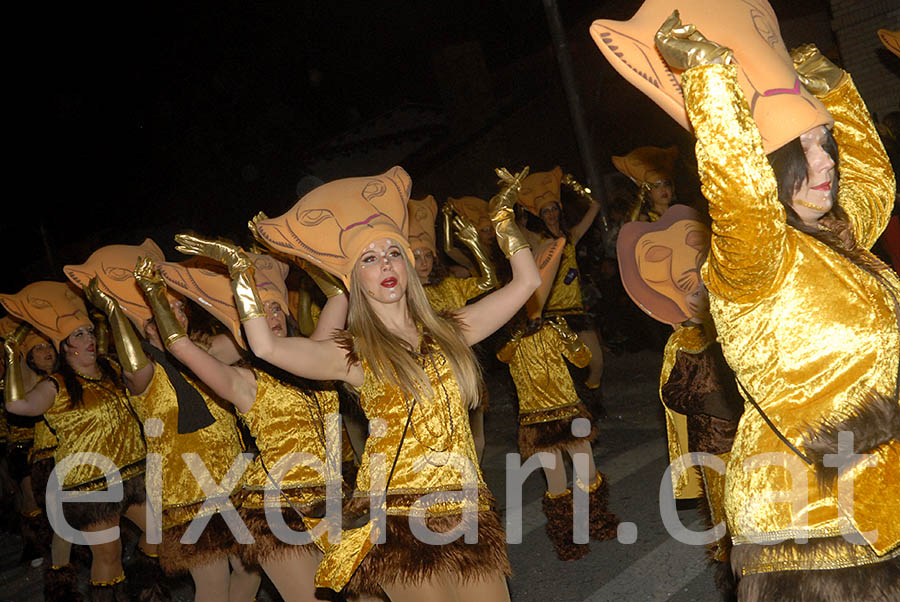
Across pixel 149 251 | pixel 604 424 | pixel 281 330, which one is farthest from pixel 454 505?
pixel 604 424

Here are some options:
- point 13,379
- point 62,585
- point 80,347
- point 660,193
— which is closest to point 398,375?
point 80,347

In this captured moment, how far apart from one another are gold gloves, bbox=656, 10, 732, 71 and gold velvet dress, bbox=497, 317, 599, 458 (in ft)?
12.6

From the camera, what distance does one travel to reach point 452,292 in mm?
6957

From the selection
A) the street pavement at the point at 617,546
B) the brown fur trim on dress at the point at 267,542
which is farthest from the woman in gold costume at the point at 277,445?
the street pavement at the point at 617,546

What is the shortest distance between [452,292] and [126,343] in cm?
304

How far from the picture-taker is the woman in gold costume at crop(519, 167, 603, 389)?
8.17 m

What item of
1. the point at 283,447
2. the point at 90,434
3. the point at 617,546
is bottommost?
the point at 617,546

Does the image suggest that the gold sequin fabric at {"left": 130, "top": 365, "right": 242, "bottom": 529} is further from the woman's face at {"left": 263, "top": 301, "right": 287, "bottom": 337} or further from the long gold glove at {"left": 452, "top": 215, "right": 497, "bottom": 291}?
the long gold glove at {"left": 452, "top": 215, "right": 497, "bottom": 291}

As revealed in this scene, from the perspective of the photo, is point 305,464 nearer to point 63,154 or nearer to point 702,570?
point 702,570

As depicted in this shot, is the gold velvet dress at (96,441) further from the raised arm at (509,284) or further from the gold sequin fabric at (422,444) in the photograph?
the raised arm at (509,284)

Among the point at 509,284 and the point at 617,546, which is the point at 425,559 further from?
the point at 617,546

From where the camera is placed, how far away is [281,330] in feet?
15.1

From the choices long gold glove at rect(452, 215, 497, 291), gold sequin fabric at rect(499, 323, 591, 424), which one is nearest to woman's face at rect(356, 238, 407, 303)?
long gold glove at rect(452, 215, 497, 291)

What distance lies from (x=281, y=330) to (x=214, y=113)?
750 inches
